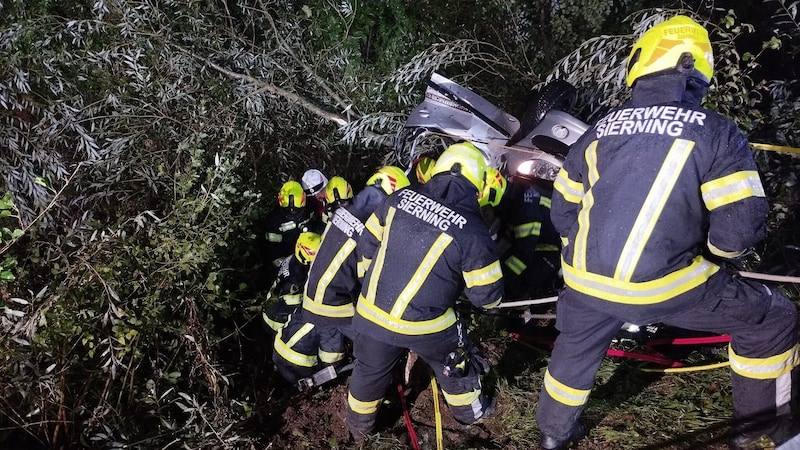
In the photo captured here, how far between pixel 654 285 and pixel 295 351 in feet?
7.88

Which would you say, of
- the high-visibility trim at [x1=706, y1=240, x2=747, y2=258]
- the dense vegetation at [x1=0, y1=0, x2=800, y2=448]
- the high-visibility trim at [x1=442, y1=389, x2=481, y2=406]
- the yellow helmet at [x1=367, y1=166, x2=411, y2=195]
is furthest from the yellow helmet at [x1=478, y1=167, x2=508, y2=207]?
the dense vegetation at [x1=0, y1=0, x2=800, y2=448]

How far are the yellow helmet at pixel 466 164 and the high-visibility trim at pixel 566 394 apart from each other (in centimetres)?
110

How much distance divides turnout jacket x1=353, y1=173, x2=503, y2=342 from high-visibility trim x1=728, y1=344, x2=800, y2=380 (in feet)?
3.80

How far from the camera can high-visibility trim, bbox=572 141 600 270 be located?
2.39m

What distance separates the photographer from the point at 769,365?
97.7 inches

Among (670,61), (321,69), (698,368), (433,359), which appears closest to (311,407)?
(433,359)

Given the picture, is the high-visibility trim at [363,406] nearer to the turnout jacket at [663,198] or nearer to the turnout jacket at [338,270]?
the turnout jacket at [338,270]

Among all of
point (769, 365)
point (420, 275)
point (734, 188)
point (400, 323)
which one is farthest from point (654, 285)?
point (400, 323)

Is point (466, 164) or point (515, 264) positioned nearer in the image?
point (466, 164)

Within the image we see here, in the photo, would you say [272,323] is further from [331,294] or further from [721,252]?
[721,252]

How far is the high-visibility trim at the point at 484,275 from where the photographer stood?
282 centimetres

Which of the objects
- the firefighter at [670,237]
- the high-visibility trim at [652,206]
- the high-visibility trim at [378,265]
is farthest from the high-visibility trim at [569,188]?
the high-visibility trim at [378,265]

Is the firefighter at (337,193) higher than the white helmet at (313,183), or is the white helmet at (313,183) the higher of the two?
the firefighter at (337,193)

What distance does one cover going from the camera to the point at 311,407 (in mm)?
3777
